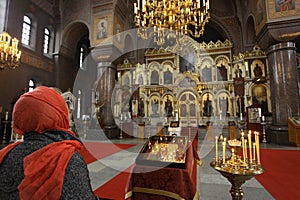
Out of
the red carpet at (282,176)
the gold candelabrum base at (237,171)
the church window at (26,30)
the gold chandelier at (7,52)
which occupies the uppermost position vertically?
the church window at (26,30)

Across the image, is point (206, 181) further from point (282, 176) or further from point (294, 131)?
point (294, 131)

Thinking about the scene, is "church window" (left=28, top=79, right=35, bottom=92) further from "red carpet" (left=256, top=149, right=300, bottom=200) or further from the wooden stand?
the wooden stand

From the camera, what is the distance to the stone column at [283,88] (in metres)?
6.53

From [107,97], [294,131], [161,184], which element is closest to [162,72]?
[107,97]

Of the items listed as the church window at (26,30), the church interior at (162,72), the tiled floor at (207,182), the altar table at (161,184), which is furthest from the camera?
the church window at (26,30)

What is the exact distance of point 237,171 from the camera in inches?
65.4

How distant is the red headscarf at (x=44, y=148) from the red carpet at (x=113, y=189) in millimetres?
2037

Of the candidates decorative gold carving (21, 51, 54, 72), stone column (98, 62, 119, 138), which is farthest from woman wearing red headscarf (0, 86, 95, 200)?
decorative gold carving (21, 51, 54, 72)

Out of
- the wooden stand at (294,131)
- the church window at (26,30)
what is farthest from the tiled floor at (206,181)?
the church window at (26,30)

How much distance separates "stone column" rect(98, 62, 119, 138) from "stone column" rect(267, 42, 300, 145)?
7678mm

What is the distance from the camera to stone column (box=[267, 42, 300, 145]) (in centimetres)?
653

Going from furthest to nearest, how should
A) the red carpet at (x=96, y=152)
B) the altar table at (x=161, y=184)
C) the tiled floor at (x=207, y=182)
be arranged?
the red carpet at (x=96, y=152)
the tiled floor at (x=207, y=182)
the altar table at (x=161, y=184)

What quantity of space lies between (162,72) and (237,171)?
→ 10.9m

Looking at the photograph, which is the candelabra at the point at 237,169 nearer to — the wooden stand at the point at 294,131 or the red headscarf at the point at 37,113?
the red headscarf at the point at 37,113
